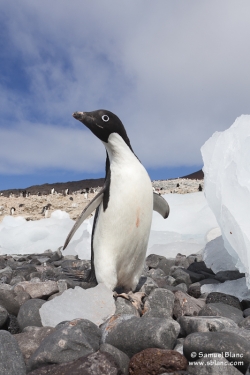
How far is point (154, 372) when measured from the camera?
1891 mm

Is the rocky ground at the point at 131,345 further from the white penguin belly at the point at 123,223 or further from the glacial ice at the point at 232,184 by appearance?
the glacial ice at the point at 232,184

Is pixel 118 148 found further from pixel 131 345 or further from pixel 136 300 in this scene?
pixel 131 345

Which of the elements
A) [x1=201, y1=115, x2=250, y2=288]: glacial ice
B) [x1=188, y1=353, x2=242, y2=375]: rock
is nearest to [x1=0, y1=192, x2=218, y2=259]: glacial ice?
[x1=201, y1=115, x2=250, y2=288]: glacial ice

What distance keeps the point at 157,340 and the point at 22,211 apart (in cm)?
1369

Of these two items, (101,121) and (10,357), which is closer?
(10,357)

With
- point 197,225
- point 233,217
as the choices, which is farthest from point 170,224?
point 233,217

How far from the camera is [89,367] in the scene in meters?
1.85

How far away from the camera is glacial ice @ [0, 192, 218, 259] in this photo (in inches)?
256

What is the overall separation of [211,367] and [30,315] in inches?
60.6

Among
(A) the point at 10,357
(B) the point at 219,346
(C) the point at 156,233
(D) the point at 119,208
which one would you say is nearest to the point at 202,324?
(B) the point at 219,346

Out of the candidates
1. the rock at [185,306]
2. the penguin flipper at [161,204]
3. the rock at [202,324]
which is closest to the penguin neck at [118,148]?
the penguin flipper at [161,204]

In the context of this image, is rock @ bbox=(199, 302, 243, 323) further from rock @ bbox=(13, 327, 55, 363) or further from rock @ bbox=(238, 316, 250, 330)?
rock @ bbox=(13, 327, 55, 363)

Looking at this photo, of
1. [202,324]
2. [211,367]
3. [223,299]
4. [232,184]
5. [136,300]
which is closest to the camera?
[211,367]

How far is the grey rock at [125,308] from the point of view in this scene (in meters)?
2.97
